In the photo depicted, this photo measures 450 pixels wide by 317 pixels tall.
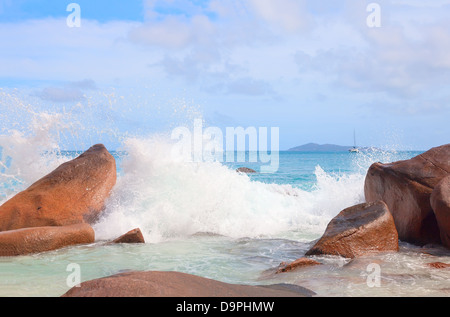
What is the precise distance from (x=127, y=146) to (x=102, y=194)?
2032 mm

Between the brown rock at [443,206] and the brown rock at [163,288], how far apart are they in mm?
3167

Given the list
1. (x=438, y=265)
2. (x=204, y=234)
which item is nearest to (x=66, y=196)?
(x=204, y=234)

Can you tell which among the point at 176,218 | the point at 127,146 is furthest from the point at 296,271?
the point at 127,146

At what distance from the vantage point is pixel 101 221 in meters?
8.76

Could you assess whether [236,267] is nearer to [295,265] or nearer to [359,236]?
[295,265]

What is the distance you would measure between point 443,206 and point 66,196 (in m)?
6.52

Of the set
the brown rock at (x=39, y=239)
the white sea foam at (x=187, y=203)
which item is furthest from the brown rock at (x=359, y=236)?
the brown rock at (x=39, y=239)

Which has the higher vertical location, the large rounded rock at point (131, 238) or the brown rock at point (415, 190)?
the brown rock at point (415, 190)

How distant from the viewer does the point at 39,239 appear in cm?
700

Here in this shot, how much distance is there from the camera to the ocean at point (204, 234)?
16.6ft

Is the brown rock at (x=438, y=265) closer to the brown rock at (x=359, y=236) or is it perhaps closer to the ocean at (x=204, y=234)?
the ocean at (x=204, y=234)

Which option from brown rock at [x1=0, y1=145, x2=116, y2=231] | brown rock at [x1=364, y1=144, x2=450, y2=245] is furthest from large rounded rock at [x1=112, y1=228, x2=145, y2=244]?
brown rock at [x1=364, y1=144, x2=450, y2=245]
